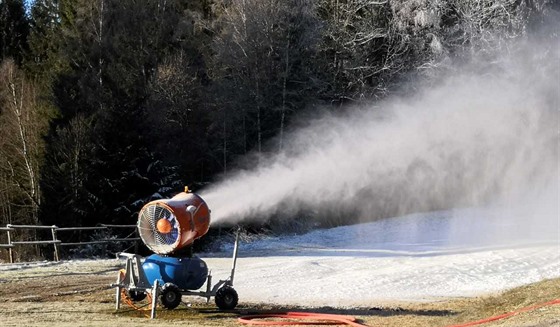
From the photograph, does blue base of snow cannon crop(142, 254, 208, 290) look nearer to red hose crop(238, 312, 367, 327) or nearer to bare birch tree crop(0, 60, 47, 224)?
red hose crop(238, 312, 367, 327)

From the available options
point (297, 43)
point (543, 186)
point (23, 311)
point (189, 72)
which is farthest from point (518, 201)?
point (23, 311)

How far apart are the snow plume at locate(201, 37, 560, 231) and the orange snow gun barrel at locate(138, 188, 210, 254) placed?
14282mm

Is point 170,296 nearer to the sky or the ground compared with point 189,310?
nearer to the sky

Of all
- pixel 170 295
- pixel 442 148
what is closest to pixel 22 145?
pixel 442 148

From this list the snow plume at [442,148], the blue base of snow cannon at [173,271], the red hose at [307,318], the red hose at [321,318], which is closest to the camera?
the red hose at [321,318]

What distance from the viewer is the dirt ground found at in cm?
1230

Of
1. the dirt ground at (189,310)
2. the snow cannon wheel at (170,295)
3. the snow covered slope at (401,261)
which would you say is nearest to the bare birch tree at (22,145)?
the snow covered slope at (401,261)

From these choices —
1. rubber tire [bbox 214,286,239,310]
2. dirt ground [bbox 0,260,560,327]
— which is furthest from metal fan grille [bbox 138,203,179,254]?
rubber tire [bbox 214,286,239,310]

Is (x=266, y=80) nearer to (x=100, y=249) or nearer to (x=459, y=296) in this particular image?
(x=100, y=249)

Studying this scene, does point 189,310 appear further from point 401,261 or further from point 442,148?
point 442,148

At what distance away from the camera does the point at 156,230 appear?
1373cm

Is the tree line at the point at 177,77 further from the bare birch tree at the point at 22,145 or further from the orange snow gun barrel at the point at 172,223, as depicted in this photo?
the orange snow gun barrel at the point at 172,223

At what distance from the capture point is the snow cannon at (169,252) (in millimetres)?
13531

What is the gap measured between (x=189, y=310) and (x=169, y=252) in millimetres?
1373
